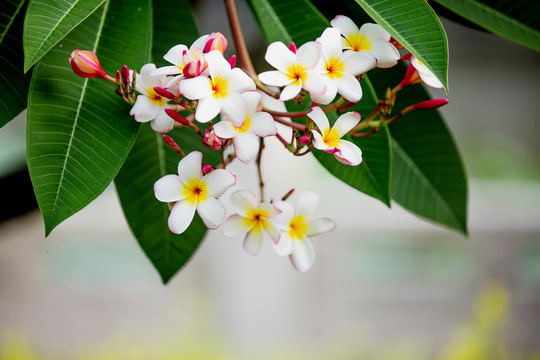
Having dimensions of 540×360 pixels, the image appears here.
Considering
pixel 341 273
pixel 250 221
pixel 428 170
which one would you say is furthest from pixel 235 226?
pixel 341 273

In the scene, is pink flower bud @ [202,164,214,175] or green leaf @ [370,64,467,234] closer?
pink flower bud @ [202,164,214,175]

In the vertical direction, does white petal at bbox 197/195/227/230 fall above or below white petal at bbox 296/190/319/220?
above

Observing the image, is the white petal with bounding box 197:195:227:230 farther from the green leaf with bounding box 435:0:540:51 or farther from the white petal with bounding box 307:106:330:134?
the green leaf with bounding box 435:0:540:51

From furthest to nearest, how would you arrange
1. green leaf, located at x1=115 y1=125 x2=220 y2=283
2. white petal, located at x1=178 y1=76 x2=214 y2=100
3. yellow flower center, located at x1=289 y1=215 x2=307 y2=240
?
green leaf, located at x1=115 y1=125 x2=220 y2=283 → yellow flower center, located at x1=289 y1=215 x2=307 y2=240 → white petal, located at x1=178 y1=76 x2=214 y2=100

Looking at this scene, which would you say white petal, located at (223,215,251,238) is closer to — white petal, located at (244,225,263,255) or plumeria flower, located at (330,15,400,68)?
white petal, located at (244,225,263,255)

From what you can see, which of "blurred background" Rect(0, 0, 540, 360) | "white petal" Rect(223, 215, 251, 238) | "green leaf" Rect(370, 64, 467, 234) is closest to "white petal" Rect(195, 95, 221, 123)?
"white petal" Rect(223, 215, 251, 238)

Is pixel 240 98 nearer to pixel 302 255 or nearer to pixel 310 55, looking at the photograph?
pixel 310 55

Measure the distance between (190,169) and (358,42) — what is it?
0.15 m

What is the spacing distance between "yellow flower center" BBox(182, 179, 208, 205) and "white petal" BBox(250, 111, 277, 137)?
6 cm

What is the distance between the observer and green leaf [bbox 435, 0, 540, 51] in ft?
1.90

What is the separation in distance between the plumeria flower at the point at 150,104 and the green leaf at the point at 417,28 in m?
0.15

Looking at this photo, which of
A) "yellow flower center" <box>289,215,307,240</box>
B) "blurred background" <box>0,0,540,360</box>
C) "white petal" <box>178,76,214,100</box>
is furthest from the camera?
"blurred background" <box>0,0,540,360</box>

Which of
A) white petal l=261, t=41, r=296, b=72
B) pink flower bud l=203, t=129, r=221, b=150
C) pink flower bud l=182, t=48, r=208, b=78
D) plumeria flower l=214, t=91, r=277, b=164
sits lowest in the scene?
pink flower bud l=203, t=129, r=221, b=150

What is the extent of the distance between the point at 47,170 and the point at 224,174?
12cm
